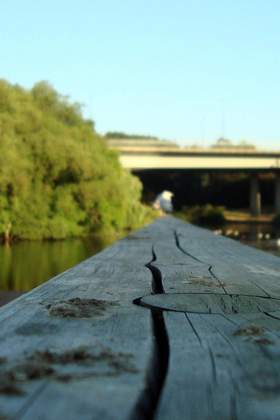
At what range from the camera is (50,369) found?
1.13m

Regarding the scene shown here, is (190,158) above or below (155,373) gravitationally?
above

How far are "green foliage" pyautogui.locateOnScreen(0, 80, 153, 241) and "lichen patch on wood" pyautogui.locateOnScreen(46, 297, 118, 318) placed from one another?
59.4 ft

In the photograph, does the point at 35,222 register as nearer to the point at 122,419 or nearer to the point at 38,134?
the point at 38,134

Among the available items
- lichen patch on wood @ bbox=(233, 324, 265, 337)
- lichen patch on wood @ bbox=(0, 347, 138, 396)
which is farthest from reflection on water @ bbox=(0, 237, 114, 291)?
lichen patch on wood @ bbox=(0, 347, 138, 396)

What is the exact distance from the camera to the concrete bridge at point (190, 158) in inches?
1730

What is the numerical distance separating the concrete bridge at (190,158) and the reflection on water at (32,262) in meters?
24.2

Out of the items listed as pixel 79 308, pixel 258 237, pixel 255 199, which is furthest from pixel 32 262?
pixel 255 199

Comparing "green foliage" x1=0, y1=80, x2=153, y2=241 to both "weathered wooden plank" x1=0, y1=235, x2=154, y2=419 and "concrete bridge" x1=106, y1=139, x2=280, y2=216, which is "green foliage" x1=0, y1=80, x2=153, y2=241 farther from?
"weathered wooden plank" x1=0, y1=235, x2=154, y2=419

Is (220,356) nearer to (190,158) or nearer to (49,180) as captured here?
(49,180)

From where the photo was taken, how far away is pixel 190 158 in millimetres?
45062

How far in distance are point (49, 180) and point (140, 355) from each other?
73.3ft

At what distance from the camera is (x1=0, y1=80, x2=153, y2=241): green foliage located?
2128 cm

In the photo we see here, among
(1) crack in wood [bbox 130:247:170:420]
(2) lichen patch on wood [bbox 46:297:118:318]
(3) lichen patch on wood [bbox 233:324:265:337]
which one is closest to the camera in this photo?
(1) crack in wood [bbox 130:247:170:420]

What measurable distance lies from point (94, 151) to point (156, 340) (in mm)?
25259
